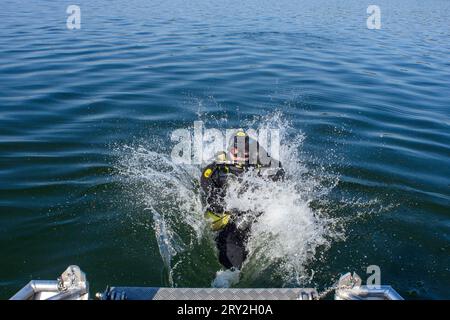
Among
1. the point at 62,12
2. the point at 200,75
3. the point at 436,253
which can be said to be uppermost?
the point at 62,12

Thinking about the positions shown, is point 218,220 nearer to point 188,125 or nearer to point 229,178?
point 229,178

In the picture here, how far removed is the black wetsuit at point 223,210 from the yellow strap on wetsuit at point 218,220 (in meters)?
0.05

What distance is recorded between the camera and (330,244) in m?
6.39

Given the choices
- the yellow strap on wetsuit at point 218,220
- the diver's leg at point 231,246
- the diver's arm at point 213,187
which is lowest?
the diver's leg at point 231,246

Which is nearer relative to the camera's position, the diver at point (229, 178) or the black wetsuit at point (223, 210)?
the black wetsuit at point (223, 210)

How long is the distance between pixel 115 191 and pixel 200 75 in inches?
305

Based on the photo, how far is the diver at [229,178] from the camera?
248 inches

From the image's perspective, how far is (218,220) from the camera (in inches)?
251

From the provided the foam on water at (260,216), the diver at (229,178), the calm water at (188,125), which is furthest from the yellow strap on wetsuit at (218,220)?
the calm water at (188,125)

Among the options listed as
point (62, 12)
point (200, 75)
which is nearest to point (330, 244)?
point (200, 75)

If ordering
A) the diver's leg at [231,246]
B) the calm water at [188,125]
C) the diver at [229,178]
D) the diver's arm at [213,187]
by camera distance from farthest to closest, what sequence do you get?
1. the diver's arm at [213,187]
2. the diver at [229,178]
3. the calm water at [188,125]
4. the diver's leg at [231,246]

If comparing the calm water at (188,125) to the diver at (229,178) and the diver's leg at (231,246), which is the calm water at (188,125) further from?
the diver at (229,178)

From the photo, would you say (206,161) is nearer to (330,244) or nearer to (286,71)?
(330,244)

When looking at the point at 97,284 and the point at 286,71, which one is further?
the point at 286,71
